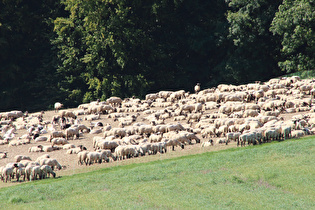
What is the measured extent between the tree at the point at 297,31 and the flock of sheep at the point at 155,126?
6.96m

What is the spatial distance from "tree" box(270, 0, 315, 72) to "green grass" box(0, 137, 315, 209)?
29.6 meters

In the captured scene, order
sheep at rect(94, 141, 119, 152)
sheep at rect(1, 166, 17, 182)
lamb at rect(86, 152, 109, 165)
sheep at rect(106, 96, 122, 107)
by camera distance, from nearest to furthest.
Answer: sheep at rect(1, 166, 17, 182) → lamb at rect(86, 152, 109, 165) → sheep at rect(94, 141, 119, 152) → sheep at rect(106, 96, 122, 107)

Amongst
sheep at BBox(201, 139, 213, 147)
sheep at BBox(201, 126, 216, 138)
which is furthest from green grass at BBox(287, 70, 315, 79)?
sheep at BBox(201, 139, 213, 147)

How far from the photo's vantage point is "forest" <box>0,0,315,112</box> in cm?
6775

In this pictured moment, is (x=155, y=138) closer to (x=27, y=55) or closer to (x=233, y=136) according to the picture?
(x=233, y=136)

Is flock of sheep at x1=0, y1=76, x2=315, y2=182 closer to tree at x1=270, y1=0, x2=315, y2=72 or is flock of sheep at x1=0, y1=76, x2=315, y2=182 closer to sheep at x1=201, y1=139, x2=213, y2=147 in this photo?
sheep at x1=201, y1=139, x2=213, y2=147

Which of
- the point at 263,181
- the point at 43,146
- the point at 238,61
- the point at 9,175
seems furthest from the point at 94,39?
the point at 263,181

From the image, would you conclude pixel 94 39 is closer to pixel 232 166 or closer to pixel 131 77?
pixel 131 77

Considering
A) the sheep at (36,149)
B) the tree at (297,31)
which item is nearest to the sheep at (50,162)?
the sheep at (36,149)

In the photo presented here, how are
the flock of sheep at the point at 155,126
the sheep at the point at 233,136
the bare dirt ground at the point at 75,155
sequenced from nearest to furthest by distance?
the bare dirt ground at the point at 75,155, the flock of sheep at the point at 155,126, the sheep at the point at 233,136

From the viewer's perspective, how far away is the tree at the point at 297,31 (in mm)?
61812

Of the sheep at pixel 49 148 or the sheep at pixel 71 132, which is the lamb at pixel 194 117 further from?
the sheep at pixel 49 148

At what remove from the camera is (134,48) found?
70062 mm

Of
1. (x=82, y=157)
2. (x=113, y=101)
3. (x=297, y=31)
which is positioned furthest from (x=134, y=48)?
(x=82, y=157)
